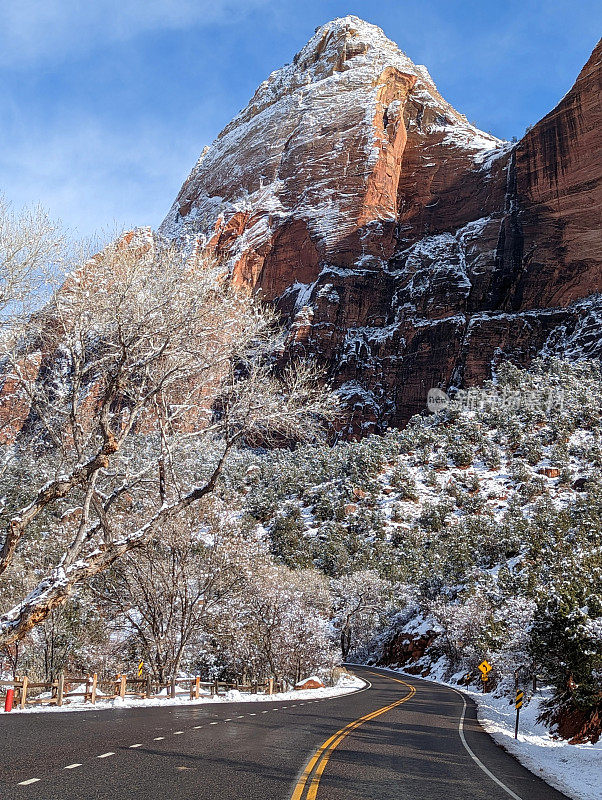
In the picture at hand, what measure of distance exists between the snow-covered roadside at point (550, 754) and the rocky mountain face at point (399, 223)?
311ft

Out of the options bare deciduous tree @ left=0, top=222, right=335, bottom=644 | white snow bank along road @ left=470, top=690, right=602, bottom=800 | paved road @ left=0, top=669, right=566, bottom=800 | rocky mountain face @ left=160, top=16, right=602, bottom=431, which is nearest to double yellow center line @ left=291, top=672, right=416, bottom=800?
paved road @ left=0, top=669, right=566, bottom=800

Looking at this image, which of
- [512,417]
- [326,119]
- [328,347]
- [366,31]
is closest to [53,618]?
[512,417]

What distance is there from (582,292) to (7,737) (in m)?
128

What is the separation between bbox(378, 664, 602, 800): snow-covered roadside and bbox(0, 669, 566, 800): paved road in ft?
1.66

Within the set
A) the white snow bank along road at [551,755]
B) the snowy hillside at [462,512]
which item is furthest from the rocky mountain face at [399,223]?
the white snow bank along road at [551,755]

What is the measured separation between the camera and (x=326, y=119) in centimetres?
16750

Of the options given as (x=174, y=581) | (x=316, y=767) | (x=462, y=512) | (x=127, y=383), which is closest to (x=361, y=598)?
(x=462, y=512)

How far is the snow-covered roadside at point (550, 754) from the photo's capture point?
1105 centimetres

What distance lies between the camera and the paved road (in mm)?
7289

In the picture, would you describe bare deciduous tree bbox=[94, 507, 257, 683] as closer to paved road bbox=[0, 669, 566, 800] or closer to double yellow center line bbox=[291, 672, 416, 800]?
paved road bbox=[0, 669, 566, 800]

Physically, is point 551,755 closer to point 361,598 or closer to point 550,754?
point 550,754

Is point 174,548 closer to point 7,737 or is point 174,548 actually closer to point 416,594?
point 7,737

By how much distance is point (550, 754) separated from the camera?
15.2 m

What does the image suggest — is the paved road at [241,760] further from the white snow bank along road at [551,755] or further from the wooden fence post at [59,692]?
the wooden fence post at [59,692]
